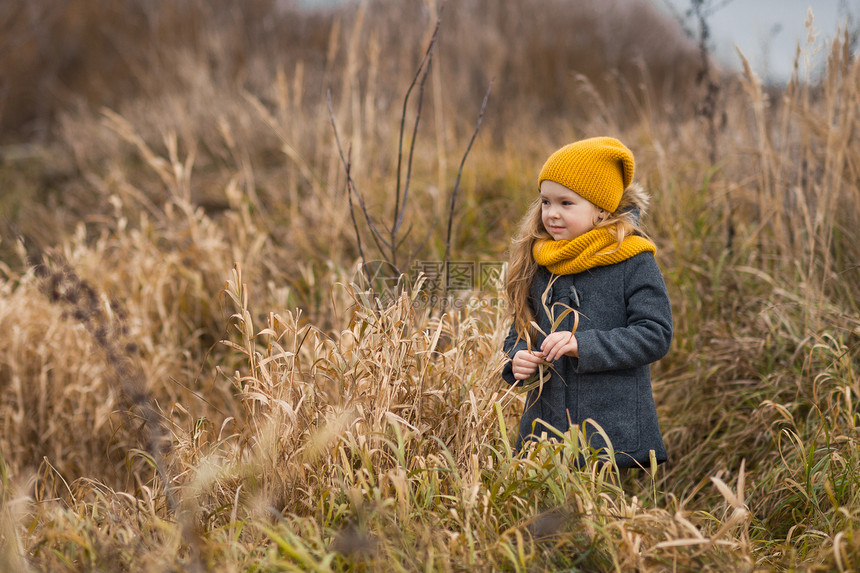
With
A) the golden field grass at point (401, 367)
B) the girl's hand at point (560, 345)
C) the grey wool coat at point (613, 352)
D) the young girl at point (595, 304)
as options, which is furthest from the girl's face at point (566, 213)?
the golden field grass at point (401, 367)

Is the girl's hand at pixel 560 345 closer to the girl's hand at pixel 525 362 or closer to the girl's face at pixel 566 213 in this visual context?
the girl's hand at pixel 525 362

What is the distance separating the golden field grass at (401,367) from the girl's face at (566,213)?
15.6 inches

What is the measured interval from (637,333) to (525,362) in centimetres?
29

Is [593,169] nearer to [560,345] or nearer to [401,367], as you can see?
[560,345]

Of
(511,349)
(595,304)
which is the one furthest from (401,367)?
(595,304)

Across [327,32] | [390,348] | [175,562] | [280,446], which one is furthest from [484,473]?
[327,32]

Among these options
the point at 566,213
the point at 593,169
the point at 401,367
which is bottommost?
the point at 401,367

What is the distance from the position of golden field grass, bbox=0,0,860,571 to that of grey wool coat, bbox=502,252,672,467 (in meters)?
0.13

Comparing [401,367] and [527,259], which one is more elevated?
[527,259]

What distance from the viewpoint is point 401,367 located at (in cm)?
175

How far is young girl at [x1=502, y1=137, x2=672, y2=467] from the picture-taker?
1599 mm

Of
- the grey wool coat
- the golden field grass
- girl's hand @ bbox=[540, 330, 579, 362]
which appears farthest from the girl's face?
the golden field grass

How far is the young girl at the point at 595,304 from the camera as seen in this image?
1599 mm

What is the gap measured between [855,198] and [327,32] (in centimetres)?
760
